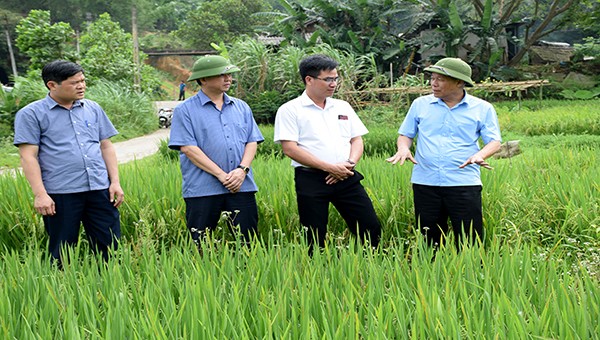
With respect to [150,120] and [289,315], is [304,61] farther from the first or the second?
[150,120]

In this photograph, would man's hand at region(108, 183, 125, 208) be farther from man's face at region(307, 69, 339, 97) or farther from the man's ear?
man's face at region(307, 69, 339, 97)

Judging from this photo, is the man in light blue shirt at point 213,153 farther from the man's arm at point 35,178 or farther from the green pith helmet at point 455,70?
the green pith helmet at point 455,70

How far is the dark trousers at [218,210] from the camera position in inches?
119

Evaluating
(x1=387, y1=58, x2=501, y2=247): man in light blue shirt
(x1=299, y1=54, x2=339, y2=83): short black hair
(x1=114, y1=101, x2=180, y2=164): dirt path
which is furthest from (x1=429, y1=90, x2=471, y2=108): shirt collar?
(x1=114, y1=101, x2=180, y2=164): dirt path

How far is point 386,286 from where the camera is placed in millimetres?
2111

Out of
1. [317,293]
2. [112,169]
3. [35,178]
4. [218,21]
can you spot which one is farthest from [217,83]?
[218,21]

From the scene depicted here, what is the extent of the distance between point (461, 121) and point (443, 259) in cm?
99

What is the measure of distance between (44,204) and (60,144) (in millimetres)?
298

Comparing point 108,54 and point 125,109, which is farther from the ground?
point 108,54

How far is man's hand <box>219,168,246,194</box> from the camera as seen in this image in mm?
2969

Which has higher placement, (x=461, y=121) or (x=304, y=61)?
(x=304, y=61)

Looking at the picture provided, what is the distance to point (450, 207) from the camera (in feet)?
9.73

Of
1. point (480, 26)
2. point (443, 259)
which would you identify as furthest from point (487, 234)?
point (480, 26)

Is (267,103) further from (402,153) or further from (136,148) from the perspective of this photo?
(402,153)
